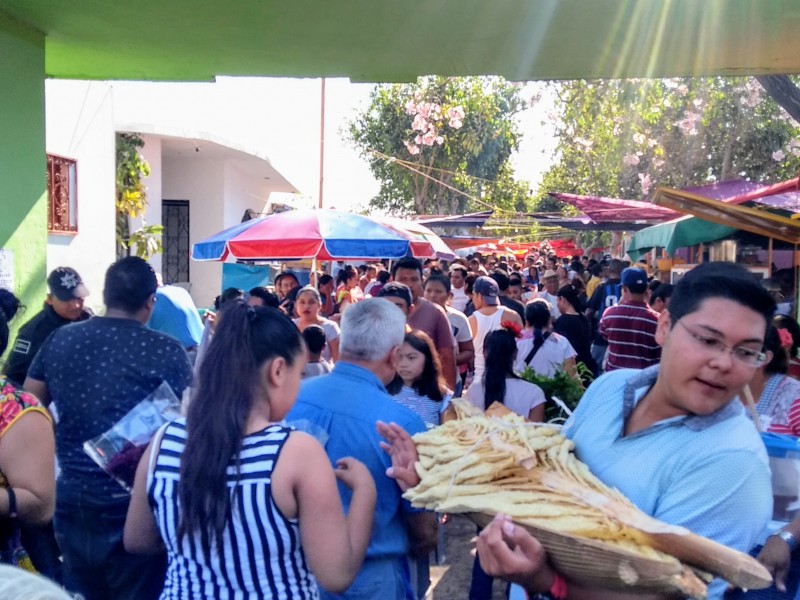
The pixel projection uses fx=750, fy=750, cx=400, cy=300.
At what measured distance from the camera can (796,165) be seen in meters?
18.2

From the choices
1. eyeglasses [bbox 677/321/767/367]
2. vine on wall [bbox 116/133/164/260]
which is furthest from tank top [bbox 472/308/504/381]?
vine on wall [bbox 116/133/164/260]

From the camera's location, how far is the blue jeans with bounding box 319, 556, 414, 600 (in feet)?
8.77

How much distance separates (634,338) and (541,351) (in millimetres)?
1082

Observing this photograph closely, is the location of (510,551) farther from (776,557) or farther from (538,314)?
(538,314)

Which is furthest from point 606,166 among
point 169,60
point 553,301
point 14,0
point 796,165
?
point 14,0

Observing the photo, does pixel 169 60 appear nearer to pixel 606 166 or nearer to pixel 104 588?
pixel 104 588

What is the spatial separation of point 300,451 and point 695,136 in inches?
800

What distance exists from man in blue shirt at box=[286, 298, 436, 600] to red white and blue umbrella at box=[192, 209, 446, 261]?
4422mm

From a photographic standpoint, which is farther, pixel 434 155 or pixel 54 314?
pixel 434 155

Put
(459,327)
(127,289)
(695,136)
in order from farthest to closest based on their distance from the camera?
(695,136), (459,327), (127,289)

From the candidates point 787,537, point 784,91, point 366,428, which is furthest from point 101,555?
point 784,91

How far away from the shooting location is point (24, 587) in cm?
124

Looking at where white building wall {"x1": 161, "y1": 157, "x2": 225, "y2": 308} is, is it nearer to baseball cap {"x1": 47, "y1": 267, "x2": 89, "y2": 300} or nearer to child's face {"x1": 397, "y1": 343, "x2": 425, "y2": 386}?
baseball cap {"x1": 47, "y1": 267, "x2": 89, "y2": 300}

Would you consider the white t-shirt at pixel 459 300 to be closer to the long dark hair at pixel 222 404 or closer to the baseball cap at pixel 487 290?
the baseball cap at pixel 487 290
